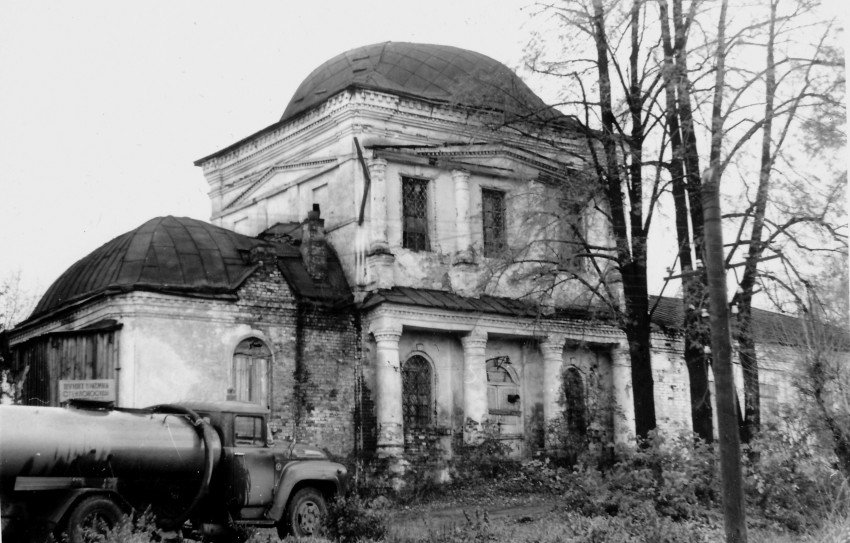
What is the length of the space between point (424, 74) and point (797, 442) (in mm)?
11929

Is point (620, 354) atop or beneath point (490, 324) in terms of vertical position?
beneath

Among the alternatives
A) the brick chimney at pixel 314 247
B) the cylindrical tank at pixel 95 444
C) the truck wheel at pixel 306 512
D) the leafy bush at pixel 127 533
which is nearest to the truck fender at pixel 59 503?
the cylindrical tank at pixel 95 444

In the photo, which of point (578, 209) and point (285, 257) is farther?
point (285, 257)

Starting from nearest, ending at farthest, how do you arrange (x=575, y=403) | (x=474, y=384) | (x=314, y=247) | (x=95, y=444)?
(x=95, y=444) → (x=314, y=247) → (x=474, y=384) → (x=575, y=403)

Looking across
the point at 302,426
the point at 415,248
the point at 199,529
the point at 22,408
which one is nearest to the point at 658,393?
the point at 415,248

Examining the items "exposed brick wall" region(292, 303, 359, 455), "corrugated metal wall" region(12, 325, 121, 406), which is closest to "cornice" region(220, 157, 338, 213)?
"exposed brick wall" region(292, 303, 359, 455)

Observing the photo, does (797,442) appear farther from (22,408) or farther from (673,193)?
(22,408)

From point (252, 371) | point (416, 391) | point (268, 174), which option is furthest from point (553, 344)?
point (268, 174)

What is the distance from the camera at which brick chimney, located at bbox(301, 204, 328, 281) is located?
19.6 m

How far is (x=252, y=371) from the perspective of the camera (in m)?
18.0

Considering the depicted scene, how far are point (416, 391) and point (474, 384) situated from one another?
1144 millimetres

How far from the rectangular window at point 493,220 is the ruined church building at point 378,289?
0.05 m

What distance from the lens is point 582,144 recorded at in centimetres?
1731

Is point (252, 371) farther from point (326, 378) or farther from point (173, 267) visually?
point (173, 267)
